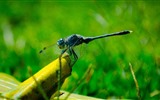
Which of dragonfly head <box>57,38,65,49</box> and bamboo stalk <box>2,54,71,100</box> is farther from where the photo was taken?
dragonfly head <box>57,38,65,49</box>

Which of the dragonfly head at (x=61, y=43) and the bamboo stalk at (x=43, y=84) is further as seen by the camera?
the dragonfly head at (x=61, y=43)

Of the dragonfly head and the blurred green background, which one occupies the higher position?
the dragonfly head

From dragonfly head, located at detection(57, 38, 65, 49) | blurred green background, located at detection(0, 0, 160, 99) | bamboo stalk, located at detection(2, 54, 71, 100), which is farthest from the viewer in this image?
blurred green background, located at detection(0, 0, 160, 99)

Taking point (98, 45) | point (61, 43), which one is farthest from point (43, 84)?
point (98, 45)

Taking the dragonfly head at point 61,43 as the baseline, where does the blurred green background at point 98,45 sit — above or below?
below

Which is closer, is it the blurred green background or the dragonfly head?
the dragonfly head

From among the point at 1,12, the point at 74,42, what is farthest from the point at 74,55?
the point at 1,12

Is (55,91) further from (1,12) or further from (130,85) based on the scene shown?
(1,12)

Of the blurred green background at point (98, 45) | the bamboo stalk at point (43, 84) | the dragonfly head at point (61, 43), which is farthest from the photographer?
the blurred green background at point (98, 45)

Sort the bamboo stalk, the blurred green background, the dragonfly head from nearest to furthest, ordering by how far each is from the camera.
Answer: the bamboo stalk, the dragonfly head, the blurred green background
